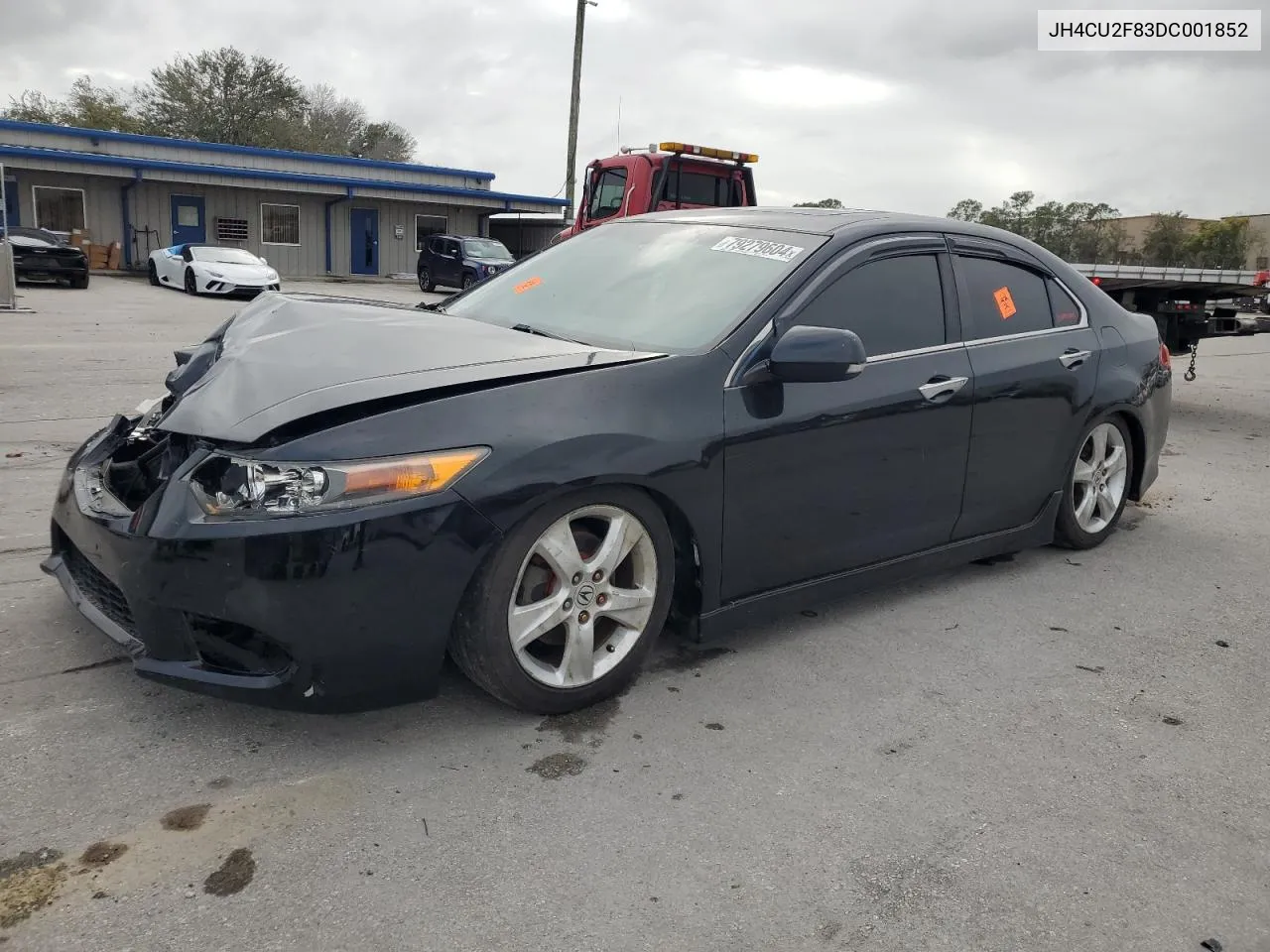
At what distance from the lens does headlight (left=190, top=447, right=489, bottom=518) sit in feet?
8.46

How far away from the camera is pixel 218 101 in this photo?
160ft

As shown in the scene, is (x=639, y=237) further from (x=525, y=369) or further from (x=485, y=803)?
(x=485, y=803)

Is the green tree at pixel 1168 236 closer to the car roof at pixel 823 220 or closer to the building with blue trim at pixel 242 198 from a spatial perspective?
the building with blue trim at pixel 242 198

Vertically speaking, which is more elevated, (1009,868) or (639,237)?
(639,237)

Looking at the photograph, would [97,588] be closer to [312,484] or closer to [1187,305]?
[312,484]

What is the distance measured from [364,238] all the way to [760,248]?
32736mm

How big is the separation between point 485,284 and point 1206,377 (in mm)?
11389

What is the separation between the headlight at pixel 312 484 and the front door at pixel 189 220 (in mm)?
31650

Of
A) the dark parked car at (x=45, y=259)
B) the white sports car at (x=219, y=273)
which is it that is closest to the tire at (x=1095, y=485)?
the white sports car at (x=219, y=273)

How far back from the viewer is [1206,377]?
41.9 feet

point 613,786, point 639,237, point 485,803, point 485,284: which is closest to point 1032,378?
point 639,237

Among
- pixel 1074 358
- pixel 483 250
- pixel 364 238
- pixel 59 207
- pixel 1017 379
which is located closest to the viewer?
pixel 1017 379

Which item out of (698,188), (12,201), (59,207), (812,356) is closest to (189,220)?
(59,207)

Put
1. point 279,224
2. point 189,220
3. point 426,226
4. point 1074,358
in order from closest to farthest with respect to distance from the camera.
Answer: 1. point 1074,358
2. point 189,220
3. point 279,224
4. point 426,226
